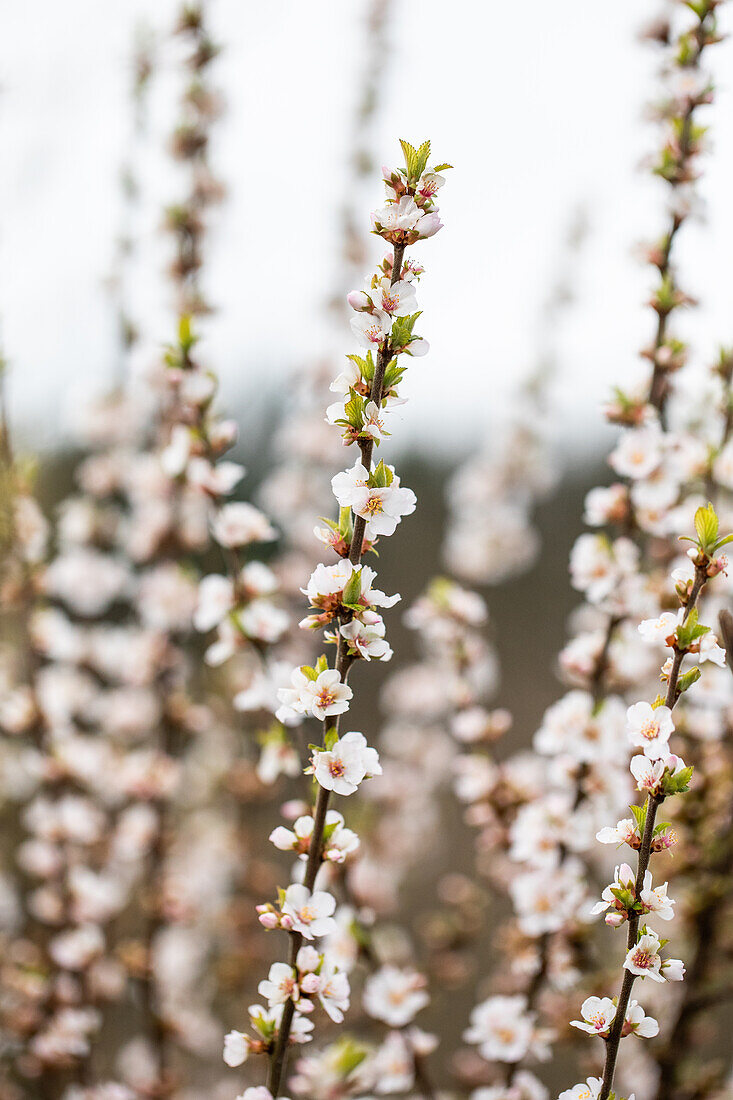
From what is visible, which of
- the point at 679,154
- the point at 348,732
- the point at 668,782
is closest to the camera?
the point at 668,782

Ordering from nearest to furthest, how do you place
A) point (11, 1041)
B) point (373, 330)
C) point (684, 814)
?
point (373, 330), point (684, 814), point (11, 1041)

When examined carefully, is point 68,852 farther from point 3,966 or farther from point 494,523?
point 494,523

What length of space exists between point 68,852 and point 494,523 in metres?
1.27

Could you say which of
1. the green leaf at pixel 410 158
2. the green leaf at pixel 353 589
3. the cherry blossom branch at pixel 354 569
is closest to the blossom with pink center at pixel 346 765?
the cherry blossom branch at pixel 354 569

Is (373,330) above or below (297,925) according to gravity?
above

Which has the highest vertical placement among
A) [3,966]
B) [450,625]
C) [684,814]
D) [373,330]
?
[450,625]

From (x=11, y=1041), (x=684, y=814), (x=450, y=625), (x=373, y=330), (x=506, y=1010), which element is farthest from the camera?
(x=11, y=1041)

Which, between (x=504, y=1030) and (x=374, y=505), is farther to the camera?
(x=504, y=1030)

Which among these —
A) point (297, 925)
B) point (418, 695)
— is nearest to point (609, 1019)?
point (297, 925)

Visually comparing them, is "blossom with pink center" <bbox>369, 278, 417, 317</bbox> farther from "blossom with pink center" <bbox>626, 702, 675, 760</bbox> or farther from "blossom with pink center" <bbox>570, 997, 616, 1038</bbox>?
"blossom with pink center" <bbox>570, 997, 616, 1038</bbox>

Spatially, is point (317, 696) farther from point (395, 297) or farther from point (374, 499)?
point (395, 297)

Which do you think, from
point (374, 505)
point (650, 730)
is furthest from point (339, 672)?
point (650, 730)

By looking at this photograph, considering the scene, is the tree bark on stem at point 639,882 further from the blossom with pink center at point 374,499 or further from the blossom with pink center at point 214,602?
the blossom with pink center at point 214,602

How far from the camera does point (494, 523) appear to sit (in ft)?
7.45
